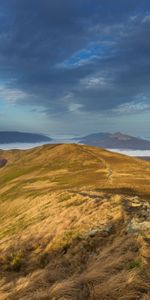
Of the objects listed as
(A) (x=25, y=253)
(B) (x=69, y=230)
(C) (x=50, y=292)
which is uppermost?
(C) (x=50, y=292)

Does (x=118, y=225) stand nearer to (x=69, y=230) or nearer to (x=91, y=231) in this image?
(x=91, y=231)

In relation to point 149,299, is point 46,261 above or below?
below

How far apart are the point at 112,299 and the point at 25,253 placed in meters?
18.7

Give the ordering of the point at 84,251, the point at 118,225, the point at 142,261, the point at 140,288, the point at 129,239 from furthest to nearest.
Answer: the point at 118,225, the point at 84,251, the point at 129,239, the point at 142,261, the point at 140,288

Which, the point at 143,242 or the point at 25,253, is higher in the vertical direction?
the point at 143,242

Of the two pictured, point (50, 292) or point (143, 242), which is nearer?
point (50, 292)

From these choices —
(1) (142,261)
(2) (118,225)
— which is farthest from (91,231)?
(1) (142,261)

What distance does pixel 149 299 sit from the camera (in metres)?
9.88

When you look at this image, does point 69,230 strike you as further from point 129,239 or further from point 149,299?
point 149,299

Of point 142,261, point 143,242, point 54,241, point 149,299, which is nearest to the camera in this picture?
point 149,299

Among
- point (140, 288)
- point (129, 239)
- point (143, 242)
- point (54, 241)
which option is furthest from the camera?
point (54, 241)

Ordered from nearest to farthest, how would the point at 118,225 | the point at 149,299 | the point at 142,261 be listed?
the point at 149,299 → the point at 142,261 → the point at 118,225

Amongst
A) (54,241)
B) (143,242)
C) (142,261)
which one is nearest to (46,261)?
(54,241)

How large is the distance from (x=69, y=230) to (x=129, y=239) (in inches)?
420
